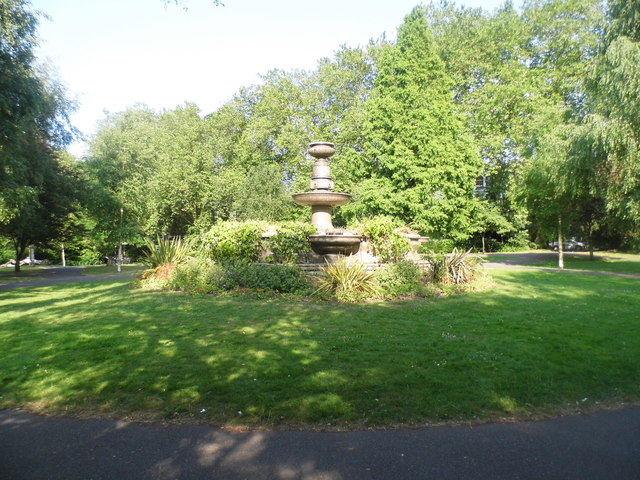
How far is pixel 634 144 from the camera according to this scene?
14625 mm

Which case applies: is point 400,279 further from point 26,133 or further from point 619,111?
point 26,133

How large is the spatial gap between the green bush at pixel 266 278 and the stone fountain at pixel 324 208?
1.41m

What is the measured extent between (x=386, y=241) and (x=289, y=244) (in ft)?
10.4

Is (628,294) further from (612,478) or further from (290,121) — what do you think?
(290,121)

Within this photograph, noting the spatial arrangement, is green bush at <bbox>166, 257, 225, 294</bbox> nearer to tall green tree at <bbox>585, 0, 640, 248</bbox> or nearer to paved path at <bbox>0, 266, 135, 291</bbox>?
paved path at <bbox>0, 266, 135, 291</bbox>

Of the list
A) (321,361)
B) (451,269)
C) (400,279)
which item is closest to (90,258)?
(400,279)

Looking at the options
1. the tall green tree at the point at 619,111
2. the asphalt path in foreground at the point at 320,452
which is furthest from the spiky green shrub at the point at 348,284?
the tall green tree at the point at 619,111

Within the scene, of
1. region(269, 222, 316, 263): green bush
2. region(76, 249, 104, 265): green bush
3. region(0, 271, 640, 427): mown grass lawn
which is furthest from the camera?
region(76, 249, 104, 265): green bush

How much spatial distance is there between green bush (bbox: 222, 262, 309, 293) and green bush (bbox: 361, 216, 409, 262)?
298 cm

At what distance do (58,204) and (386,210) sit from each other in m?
18.7

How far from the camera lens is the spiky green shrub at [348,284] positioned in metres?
10.1

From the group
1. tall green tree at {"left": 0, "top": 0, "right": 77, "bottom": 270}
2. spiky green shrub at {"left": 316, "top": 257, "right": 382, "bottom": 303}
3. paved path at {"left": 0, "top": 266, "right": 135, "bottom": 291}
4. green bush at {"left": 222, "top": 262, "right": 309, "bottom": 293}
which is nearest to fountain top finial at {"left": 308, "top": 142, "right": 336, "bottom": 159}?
green bush at {"left": 222, "top": 262, "right": 309, "bottom": 293}

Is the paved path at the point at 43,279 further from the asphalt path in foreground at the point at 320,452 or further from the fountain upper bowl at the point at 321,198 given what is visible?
the asphalt path in foreground at the point at 320,452

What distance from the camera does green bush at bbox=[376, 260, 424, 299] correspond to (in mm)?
10712
